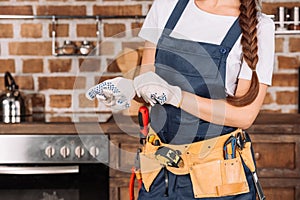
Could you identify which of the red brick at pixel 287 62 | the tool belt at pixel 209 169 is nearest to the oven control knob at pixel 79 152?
the tool belt at pixel 209 169

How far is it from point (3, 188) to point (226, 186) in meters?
1.25

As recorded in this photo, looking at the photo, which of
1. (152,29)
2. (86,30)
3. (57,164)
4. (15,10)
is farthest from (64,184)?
(152,29)

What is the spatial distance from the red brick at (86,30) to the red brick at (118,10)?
70mm

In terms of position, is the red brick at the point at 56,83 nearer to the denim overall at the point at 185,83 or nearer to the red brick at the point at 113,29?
the red brick at the point at 113,29

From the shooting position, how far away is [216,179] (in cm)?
162

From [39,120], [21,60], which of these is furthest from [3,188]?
[21,60]

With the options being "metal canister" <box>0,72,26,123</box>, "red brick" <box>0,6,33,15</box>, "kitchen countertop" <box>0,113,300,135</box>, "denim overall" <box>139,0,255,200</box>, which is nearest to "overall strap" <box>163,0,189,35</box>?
"denim overall" <box>139,0,255,200</box>

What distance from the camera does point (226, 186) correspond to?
1.63 m

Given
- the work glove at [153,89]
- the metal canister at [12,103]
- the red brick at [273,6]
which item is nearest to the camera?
the work glove at [153,89]

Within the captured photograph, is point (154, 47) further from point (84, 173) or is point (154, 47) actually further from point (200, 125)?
point (84, 173)

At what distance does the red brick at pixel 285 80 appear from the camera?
2961 mm

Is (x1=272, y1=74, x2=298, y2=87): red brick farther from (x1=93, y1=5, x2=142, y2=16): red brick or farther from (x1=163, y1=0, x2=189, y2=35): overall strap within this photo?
(x1=163, y1=0, x2=189, y2=35): overall strap

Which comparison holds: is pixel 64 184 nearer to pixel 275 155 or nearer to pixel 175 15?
pixel 275 155

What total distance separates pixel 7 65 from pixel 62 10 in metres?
0.37
